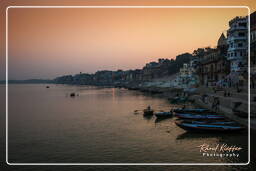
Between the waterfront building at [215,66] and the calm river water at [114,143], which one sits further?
the waterfront building at [215,66]

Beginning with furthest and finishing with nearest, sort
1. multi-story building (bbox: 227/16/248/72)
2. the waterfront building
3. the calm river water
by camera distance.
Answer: the waterfront building < multi-story building (bbox: 227/16/248/72) < the calm river water

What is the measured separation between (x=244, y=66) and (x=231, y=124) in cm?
2555

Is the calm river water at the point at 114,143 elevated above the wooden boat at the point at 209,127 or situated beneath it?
situated beneath

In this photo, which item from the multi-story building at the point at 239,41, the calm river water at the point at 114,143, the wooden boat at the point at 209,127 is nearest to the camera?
the calm river water at the point at 114,143

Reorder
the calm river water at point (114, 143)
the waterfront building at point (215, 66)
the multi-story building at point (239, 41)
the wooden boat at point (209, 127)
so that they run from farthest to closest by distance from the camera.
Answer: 1. the waterfront building at point (215, 66)
2. the multi-story building at point (239, 41)
3. the wooden boat at point (209, 127)
4. the calm river water at point (114, 143)

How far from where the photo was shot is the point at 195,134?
26.4 metres

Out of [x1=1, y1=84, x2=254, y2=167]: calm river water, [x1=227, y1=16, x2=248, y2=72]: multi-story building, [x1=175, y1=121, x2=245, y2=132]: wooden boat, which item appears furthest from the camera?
[x1=227, y1=16, x2=248, y2=72]: multi-story building

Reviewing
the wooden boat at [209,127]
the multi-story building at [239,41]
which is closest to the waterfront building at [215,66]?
the multi-story building at [239,41]

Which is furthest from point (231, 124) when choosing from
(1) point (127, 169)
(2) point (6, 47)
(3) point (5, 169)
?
(2) point (6, 47)

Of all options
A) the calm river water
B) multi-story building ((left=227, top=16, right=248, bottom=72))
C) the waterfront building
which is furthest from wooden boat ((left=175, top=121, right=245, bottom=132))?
the waterfront building

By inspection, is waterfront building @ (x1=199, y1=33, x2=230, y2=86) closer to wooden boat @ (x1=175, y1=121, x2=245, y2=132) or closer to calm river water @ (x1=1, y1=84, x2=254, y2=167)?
calm river water @ (x1=1, y1=84, x2=254, y2=167)

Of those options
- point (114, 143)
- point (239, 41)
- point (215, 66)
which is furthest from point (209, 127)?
point (215, 66)

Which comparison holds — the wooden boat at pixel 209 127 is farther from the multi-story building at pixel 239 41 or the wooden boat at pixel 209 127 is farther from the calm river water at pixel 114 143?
the multi-story building at pixel 239 41

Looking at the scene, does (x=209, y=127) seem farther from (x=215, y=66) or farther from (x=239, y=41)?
(x=215, y=66)
